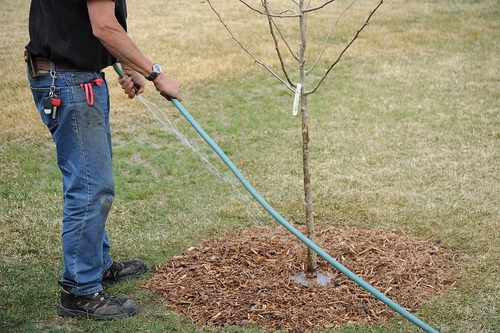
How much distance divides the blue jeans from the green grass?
1.20 feet

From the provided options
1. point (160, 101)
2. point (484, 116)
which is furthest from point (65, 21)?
point (484, 116)

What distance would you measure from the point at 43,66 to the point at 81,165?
58cm

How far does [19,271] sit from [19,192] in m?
1.50

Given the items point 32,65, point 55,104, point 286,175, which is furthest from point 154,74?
point 286,175

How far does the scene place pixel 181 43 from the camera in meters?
11.0

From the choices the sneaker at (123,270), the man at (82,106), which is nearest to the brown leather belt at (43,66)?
the man at (82,106)

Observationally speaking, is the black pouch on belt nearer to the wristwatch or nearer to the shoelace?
the shoelace

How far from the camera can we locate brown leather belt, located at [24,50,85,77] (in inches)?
131

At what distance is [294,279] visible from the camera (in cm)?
397

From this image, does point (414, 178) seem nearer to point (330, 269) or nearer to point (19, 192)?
point (330, 269)

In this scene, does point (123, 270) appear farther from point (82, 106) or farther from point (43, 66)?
point (43, 66)

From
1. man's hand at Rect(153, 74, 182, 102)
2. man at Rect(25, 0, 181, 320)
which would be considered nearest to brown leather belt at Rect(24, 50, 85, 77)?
man at Rect(25, 0, 181, 320)

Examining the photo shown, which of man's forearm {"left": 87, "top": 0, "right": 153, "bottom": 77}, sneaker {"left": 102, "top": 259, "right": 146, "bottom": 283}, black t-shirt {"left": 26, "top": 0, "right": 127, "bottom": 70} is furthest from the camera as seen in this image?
sneaker {"left": 102, "top": 259, "right": 146, "bottom": 283}

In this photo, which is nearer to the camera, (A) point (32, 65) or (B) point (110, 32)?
(B) point (110, 32)
